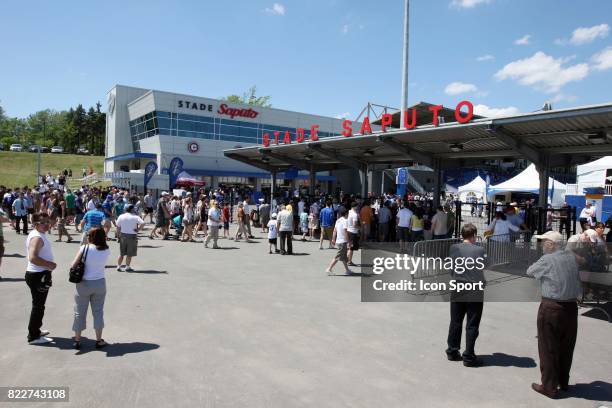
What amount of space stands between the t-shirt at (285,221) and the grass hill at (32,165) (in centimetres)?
5657

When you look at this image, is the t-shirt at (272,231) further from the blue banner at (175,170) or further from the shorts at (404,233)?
the blue banner at (175,170)

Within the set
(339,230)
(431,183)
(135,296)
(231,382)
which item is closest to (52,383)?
(231,382)

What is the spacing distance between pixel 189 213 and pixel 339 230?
A: 7.92 m

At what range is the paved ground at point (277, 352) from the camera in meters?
4.45

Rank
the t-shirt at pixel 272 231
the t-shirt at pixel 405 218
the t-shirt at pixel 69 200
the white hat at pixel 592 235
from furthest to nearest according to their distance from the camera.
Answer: the t-shirt at pixel 69 200 < the t-shirt at pixel 405 218 < the t-shirt at pixel 272 231 < the white hat at pixel 592 235

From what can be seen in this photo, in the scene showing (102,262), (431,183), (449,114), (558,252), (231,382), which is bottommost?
(231,382)

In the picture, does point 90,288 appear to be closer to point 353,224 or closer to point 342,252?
point 342,252

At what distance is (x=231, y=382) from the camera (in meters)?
4.67

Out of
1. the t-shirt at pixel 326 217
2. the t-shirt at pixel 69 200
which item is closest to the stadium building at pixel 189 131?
the t-shirt at pixel 69 200

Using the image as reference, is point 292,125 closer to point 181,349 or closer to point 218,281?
point 218,281

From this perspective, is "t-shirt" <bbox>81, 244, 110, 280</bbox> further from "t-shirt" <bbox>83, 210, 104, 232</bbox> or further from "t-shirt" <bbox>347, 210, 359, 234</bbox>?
"t-shirt" <bbox>347, 210, 359, 234</bbox>

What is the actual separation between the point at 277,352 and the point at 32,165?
252 ft

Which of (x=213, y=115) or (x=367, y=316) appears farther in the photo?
(x=213, y=115)
